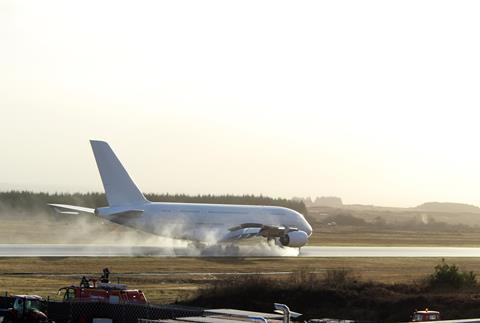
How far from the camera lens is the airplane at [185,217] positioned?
86.1 meters

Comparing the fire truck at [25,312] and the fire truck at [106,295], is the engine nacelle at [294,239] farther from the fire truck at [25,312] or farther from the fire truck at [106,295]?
the fire truck at [25,312]

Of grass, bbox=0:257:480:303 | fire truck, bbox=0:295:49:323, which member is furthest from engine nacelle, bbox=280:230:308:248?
fire truck, bbox=0:295:49:323

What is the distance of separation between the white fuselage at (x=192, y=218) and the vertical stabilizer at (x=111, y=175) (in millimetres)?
1017

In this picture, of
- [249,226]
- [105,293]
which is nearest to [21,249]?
[249,226]

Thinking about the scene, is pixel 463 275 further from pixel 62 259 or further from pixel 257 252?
pixel 257 252

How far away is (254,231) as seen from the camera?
9225cm

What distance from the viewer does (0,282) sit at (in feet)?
185

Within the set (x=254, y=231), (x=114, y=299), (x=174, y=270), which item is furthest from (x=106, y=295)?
(x=254, y=231)

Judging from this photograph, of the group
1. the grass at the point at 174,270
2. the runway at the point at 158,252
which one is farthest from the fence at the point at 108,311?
the runway at the point at 158,252

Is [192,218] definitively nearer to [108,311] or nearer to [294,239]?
[294,239]

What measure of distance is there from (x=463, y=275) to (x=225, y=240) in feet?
126

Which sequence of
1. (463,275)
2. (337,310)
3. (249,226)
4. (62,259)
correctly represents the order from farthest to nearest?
(249,226)
(62,259)
(463,275)
(337,310)

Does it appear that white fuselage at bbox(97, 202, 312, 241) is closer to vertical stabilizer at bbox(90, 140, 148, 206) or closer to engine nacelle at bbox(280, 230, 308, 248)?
vertical stabilizer at bbox(90, 140, 148, 206)

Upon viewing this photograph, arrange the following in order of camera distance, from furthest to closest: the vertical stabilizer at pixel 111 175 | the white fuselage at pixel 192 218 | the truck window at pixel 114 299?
the white fuselage at pixel 192 218 < the vertical stabilizer at pixel 111 175 < the truck window at pixel 114 299
